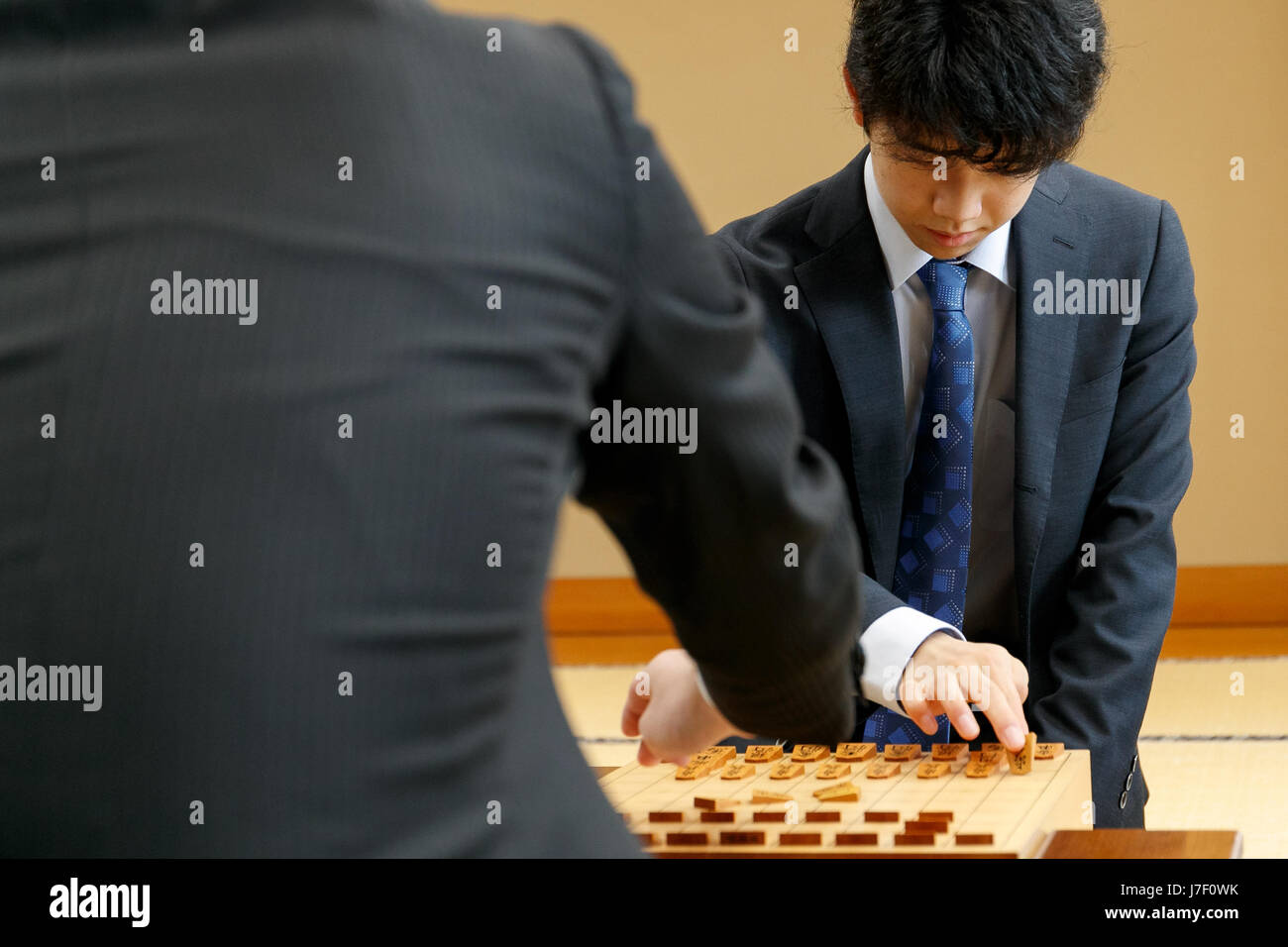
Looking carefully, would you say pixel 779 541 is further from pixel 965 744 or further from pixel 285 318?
pixel 965 744

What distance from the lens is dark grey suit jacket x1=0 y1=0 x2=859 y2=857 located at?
461 millimetres

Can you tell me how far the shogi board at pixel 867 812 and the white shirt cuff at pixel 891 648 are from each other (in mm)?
204

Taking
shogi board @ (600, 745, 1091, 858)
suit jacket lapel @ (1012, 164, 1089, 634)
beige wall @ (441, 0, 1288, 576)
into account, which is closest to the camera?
shogi board @ (600, 745, 1091, 858)

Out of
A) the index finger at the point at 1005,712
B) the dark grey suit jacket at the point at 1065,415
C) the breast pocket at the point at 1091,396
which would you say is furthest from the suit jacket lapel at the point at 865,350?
the index finger at the point at 1005,712

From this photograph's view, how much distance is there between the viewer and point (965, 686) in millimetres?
1138

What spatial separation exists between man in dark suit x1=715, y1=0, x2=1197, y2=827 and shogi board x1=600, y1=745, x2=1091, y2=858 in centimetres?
36

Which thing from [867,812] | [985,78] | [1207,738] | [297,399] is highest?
[985,78]

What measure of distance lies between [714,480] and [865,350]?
38.5 inches

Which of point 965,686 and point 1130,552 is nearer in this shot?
point 965,686

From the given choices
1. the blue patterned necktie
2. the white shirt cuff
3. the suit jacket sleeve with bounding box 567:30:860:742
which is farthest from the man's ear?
the suit jacket sleeve with bounding box 567:30:860:742

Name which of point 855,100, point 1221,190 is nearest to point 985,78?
point 855,100

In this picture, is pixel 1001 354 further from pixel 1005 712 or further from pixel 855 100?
pixel 1005 712

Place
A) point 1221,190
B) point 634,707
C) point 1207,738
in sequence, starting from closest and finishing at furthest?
point 634,707 → point 1207,738 → point 1221,190

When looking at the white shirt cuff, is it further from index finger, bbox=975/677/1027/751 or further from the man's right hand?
index finger, bbox=975/677/1027/751
